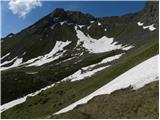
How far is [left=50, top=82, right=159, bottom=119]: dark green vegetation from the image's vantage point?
25403mm

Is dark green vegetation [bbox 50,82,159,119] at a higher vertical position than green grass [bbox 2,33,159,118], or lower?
lower

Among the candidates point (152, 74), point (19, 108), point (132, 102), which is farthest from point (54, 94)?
point (132, 102)

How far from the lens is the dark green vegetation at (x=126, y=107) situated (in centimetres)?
2540

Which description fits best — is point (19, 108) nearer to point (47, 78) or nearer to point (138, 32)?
point (47, 78)

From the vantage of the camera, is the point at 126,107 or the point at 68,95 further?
the point at 68,95

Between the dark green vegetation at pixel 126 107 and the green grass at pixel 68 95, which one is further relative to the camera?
the green grass at pixel 68 95

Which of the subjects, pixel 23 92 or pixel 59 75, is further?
pixel 59 75

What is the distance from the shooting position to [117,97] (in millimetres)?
30562

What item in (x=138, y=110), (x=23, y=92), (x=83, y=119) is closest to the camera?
(x=83, y=119)

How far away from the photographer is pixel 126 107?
27.2 meters

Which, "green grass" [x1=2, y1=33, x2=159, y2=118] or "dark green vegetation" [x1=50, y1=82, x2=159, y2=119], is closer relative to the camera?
"dark green vegetation" [x1=50, y1=82, x2=159, y2=119]

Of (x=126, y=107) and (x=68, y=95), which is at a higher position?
(x=68, y=95)

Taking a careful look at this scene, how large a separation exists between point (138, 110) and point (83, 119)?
14.4ft

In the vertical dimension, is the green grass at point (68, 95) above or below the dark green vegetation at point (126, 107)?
above
